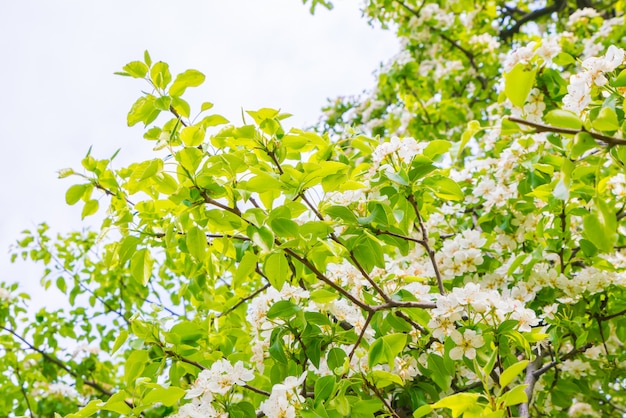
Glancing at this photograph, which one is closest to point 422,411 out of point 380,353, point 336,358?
point 380,353

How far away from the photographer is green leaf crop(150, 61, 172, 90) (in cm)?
126

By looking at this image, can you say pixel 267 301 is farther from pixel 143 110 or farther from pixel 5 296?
pixel 5 296

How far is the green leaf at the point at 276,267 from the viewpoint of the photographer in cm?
119

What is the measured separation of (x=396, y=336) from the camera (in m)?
1.25

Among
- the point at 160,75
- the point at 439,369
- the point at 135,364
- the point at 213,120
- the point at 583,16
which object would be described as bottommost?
the point at 439,369

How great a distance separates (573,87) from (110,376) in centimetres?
377

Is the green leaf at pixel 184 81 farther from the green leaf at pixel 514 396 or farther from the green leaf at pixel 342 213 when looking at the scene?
the green leaf at pixel 514 396

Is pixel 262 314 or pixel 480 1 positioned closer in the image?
pixel 262 314

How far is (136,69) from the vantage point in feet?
4.12

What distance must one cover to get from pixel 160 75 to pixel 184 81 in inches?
2.2

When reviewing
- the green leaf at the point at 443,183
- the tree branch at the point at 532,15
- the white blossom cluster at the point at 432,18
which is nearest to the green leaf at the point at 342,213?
the green leaf at the point at 443,183

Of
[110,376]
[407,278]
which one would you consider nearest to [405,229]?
[407,278]

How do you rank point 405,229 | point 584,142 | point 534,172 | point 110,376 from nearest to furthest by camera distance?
point 584,142
point 405,229
point 534,172
point 110,376

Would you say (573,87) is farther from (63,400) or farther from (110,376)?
(110,376)
